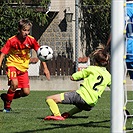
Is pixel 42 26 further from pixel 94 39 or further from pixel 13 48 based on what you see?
pixel 13 48

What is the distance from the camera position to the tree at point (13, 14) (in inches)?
850

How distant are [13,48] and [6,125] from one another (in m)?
2.74

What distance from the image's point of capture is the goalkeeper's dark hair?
27.5ft

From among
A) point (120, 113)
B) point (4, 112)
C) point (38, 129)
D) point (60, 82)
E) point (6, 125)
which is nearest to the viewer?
point (120, 113)

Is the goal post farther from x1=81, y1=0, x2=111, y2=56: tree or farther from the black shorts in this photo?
x1=81, y1=0, x2=111, y2=56: tree

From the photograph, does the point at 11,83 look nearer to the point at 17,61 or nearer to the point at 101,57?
the point at 17,61

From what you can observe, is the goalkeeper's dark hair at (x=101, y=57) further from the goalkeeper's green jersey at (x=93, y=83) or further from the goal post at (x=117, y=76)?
the goal post at (x=117, y=76)

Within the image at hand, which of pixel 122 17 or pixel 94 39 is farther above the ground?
pixel 122 17

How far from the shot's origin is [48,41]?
83.1 feet

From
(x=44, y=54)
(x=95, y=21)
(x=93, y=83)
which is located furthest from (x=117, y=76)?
(x=95, y=21)

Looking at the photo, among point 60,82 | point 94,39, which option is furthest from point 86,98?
point 94,39

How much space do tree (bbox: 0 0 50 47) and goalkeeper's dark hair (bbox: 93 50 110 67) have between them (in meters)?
13.2

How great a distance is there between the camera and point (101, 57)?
843cm

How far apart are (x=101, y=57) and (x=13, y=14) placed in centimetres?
1363
